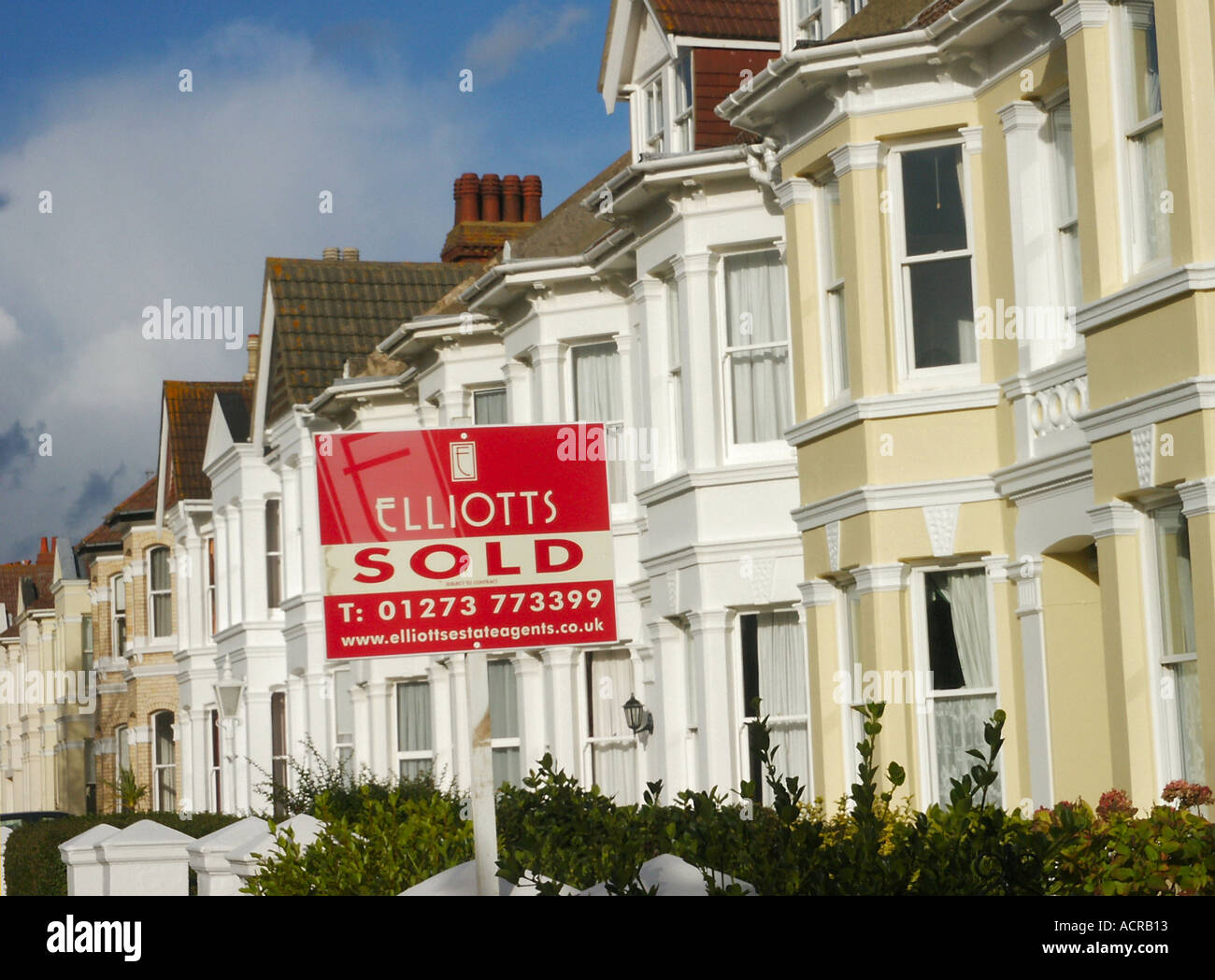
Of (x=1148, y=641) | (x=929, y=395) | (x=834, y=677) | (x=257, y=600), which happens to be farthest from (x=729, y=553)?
(x=257, y=600)

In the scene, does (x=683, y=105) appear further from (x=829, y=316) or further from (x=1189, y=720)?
(x=1189, y=720)

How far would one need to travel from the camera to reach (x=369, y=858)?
10469 millimetres

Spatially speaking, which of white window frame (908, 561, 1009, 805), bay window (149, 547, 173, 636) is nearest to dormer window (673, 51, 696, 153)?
white window frame (908, 561, 1009, 805)

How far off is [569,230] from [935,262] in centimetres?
953

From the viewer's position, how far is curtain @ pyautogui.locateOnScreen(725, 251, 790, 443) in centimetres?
1866

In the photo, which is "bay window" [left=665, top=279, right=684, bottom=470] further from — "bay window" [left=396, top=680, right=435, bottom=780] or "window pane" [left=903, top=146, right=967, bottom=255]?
"bay window" [left=396, top=680, right=435, bottom=780]

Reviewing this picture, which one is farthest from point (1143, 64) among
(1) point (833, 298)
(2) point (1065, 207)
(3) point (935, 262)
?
(1) point (833, 298)

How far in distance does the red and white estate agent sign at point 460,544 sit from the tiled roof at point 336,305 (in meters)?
23.6

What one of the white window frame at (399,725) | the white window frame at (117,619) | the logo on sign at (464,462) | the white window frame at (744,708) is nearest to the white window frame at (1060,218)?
the white window frame at (744,708)

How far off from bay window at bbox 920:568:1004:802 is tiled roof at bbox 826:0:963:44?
4442 millimetres

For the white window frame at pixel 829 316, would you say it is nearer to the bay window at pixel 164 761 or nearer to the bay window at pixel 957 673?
the bay window at pixel 957 673

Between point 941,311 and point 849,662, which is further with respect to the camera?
point 849,662

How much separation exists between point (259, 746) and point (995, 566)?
23.1m
